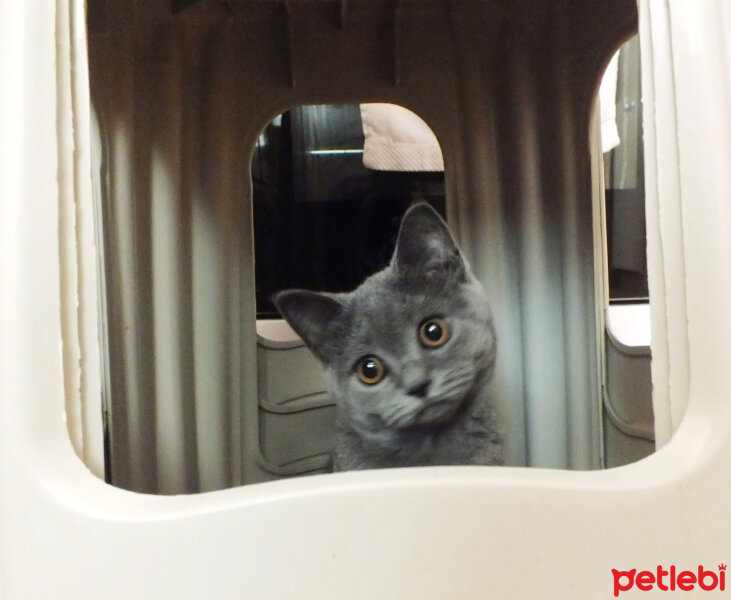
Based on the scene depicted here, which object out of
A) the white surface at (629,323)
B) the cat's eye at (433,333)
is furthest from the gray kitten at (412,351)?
A: the white surface at (629,323)

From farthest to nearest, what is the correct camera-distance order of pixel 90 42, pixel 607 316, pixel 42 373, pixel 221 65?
1. pixel 607 316
2. pixel 221 65
3. pixel 90 42
4. pixel 42 373

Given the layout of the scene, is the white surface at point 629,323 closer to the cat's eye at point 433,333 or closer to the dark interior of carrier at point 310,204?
the dark interior of carrier at point 310,204

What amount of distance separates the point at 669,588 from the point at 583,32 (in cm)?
71

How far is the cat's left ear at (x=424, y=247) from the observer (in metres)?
0.81

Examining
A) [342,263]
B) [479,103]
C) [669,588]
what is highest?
[479,103]

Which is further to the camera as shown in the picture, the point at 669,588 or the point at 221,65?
the point at 221,65

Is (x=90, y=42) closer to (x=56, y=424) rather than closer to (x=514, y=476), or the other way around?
(x=56, y=424)

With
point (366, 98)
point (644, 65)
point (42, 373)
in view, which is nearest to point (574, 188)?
point (366, 98)

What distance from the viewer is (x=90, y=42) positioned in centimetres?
72

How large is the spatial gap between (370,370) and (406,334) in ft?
0.22

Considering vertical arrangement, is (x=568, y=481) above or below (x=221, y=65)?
below

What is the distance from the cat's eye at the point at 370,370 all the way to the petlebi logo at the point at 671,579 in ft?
1.46

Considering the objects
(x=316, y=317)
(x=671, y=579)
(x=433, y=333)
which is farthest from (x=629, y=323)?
(x=671, y=579)

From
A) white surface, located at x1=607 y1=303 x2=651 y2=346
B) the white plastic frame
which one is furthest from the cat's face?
the white plastic frame
